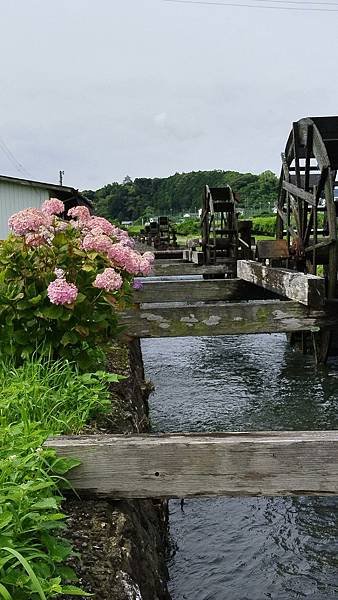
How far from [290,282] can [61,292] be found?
354 cm

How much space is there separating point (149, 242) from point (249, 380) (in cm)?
2190

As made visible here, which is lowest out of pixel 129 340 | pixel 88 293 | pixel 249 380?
pixel 249 380

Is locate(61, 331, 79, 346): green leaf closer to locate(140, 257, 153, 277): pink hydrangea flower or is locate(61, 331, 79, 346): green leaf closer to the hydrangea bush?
the hydrangea bush

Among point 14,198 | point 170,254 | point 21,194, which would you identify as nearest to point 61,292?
point 170,254

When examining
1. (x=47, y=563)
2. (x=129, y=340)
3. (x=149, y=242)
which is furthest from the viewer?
(x=149, y=242)

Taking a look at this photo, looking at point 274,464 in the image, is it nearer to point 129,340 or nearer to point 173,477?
point 173,477

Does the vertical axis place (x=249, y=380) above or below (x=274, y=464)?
below

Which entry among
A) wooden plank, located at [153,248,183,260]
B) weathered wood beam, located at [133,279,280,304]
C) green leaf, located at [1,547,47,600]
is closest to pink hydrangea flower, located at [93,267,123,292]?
green leaf, located at [1,547,47,600]

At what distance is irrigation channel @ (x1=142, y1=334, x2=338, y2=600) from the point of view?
11.4ft

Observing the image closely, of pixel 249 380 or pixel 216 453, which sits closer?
pixel 216 453

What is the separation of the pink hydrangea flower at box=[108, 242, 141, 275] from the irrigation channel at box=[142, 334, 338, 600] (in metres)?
1.53

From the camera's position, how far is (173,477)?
2.41 meters

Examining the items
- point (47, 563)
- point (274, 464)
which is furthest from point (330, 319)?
point (47, 563)

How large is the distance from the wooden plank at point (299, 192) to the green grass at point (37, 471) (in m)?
6.88
